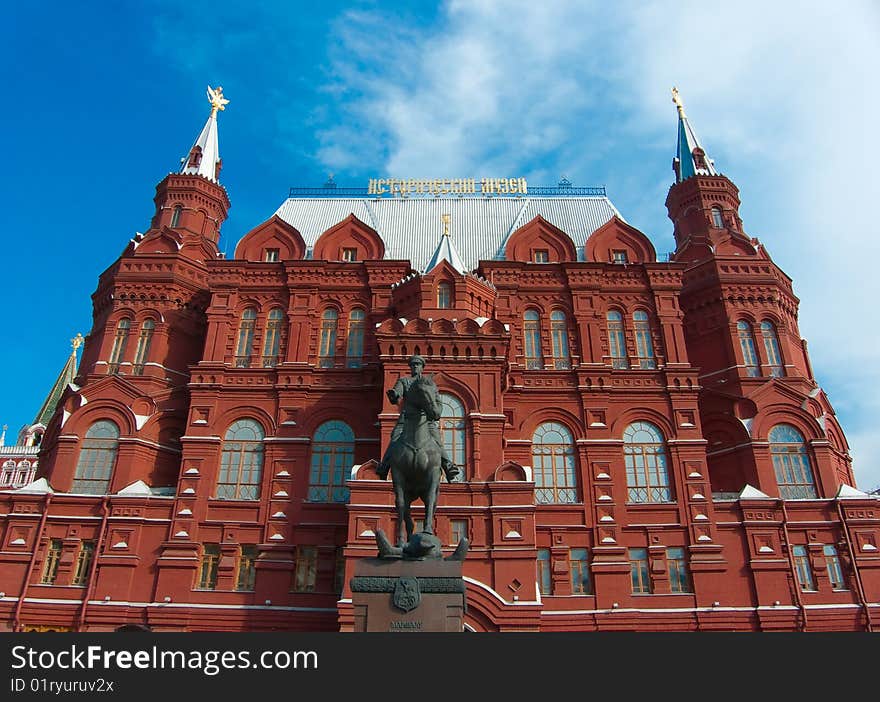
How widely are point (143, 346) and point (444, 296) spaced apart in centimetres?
1435

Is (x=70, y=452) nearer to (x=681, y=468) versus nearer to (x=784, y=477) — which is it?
(x=681, y=468)

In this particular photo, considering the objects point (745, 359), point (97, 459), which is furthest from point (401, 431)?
point (745, 359)

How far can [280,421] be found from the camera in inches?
1216

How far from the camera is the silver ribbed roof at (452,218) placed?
38.2 metres

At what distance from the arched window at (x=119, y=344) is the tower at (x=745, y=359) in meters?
26.8

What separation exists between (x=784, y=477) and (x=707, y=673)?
23.3 metres

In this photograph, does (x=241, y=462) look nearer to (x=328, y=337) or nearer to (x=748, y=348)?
(x=328, y=337)

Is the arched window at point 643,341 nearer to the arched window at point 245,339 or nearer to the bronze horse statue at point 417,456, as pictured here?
the arched window at point 245,339

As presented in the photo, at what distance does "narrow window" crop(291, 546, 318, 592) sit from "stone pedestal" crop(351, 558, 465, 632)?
15.0m

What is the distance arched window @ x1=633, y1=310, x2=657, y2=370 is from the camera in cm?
3306

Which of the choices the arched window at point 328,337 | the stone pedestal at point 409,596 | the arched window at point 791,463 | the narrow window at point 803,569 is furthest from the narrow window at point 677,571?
the stone pedestal at point 409,596

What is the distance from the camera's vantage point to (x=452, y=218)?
134ft

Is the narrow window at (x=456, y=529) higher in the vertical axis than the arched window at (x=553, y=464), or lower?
lower

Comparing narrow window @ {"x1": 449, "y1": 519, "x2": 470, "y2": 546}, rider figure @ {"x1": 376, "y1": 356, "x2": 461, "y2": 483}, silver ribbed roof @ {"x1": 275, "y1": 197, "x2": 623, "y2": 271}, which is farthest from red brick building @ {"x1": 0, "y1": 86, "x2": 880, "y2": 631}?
rider figure @ {"x1": 376, "y1": 356, "x2": 461, "y2": 483}
